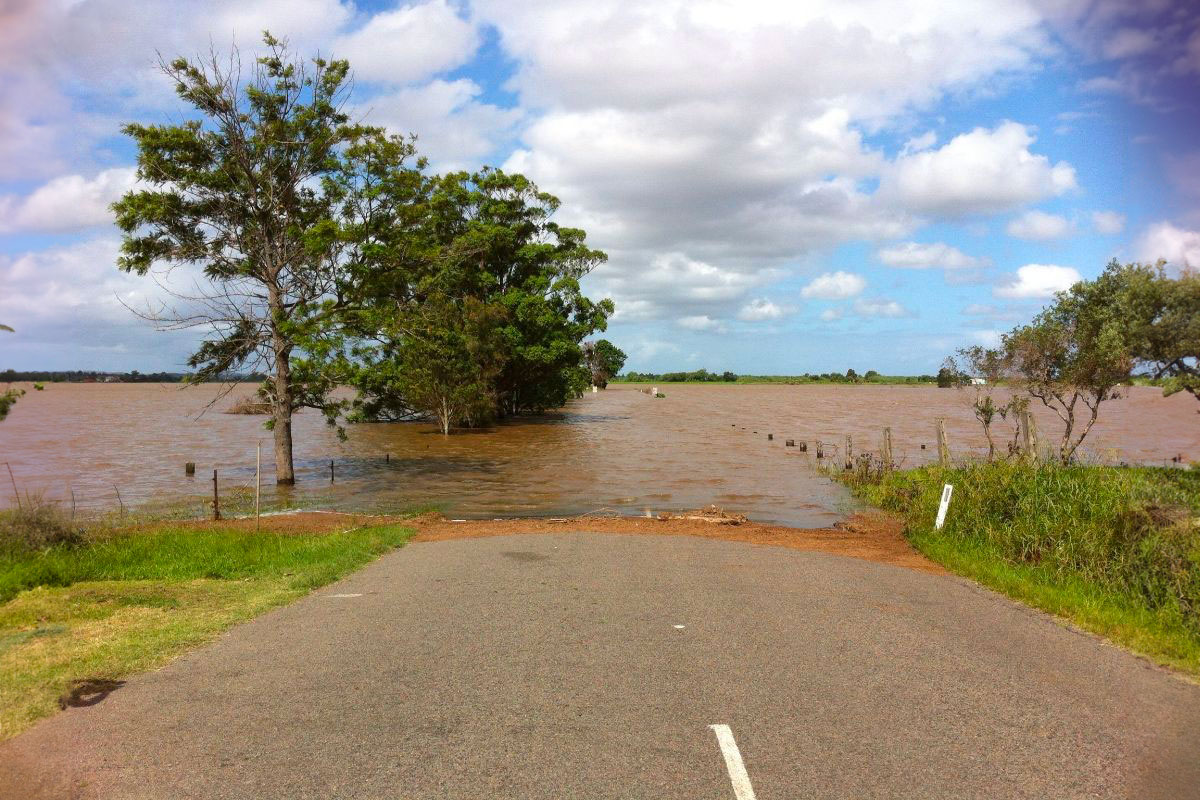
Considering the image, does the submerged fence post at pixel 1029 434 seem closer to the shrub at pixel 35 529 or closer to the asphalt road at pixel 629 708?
the asphalt road at pixel 629 708

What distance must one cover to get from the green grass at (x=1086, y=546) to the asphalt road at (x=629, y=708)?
65 centimetres

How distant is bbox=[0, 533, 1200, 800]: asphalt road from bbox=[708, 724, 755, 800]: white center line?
0.04 meters

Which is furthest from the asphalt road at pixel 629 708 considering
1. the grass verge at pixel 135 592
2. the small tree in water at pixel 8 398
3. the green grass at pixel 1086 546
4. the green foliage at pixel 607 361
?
the green foliage at pixel 607 361

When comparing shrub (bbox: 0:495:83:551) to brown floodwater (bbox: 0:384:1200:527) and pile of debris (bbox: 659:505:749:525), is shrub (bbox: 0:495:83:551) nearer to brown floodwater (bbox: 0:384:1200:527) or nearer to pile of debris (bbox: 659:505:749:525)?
brown floodwater (bbox: 0:384:1200:527)

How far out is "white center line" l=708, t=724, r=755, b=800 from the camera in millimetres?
4676

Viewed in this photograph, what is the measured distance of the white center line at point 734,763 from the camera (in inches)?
184

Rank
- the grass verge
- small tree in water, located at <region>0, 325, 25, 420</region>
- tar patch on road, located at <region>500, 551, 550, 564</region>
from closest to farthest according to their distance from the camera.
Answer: the grass verge
small tree in water, located at <region>0, 325, 25, 420</region>
tar patch on road, located at <region>500, 551, 550, 564</region>

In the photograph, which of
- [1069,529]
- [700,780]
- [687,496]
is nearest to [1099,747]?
[700,780]

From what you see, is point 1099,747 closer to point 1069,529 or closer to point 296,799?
point 296,799

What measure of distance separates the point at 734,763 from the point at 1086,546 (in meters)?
8.51

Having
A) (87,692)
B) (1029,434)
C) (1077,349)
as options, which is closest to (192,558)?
(87,692)

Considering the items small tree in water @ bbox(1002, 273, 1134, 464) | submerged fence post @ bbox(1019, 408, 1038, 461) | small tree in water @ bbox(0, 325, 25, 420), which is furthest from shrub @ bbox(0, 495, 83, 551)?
small tree in water @ bbox(1002, 273, 1134, 464)

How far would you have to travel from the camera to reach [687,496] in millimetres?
24250

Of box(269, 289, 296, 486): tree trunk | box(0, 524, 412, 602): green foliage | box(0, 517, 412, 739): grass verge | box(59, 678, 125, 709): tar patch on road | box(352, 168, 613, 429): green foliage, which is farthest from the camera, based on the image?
box(352, 168, 613, 429): green foliage
